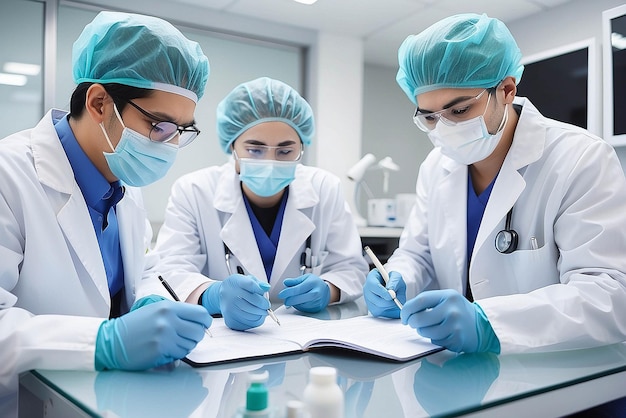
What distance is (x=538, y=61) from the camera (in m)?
2.99

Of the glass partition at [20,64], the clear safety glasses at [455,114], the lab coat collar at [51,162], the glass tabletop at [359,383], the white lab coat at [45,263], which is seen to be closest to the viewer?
the glass tabletop at [359,383]

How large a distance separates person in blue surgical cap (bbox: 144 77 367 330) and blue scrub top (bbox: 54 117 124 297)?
9.5 inches

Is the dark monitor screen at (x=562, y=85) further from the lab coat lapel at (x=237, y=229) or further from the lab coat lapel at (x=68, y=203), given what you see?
the lab coat lapel at (x=68, y=203)

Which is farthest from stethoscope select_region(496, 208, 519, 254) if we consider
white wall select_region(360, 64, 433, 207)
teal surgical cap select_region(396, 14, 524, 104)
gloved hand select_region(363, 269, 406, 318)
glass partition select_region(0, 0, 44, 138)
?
white wall select_region(360, 64, 433, 207)

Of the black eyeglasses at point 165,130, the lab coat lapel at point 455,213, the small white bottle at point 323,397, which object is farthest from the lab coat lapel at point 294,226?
→ the small white bottle at point 323,397

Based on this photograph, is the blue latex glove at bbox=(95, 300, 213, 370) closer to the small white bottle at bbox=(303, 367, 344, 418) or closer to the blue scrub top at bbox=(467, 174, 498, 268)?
the small white bottle at bbox=(303, 367, 344, 418)

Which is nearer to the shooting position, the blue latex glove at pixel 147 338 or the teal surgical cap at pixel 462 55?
the blue latex glove at pixel 147 338

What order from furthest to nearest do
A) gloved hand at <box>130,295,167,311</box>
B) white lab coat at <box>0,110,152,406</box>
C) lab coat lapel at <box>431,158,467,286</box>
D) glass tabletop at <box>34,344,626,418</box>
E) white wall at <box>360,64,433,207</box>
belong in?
1. white wall at <box>360,64,433,207</box>
2. lab coat lapel at <box>431,158,467,286</box>
3. gloved hand at <box>130,295,167,311</box>
4. white lab coat at <box>0,110,152,406</box>
5. glass tabletop at <box>34,344,626,418</box>

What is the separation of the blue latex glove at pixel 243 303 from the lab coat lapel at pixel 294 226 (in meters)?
0.48

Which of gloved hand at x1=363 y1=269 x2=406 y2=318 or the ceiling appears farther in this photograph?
the ceiling

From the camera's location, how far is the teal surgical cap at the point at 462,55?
118cm

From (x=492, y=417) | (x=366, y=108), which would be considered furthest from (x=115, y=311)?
(x=366, y=108)

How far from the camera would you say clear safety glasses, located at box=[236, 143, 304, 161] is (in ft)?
5.27

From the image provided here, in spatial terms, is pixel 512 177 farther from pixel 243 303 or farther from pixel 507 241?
pixel 243 303
